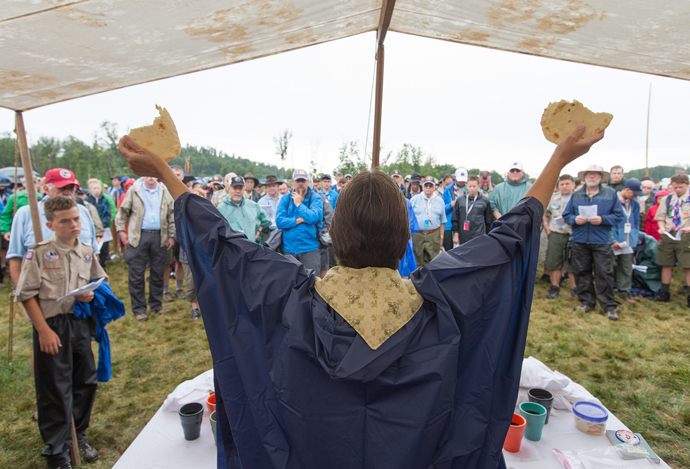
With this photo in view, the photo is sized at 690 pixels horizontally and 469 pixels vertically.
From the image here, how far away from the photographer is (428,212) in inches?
267

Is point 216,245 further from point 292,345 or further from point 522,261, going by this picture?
point 522,261

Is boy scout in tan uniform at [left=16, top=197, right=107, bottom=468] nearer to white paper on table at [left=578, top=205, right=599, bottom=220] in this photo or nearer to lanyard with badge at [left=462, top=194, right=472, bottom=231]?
lanyard with badge at [left=462, top=194, right=472, bottom=231]

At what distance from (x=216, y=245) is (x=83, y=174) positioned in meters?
46.5

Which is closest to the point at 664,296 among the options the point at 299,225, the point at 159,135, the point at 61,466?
the point at 299,225

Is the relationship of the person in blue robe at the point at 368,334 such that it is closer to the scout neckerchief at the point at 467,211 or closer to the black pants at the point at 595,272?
the black pants at the point at 595,272

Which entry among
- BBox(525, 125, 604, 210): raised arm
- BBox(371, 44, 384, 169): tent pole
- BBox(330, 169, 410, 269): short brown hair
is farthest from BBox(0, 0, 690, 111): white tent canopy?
BBox(330, 169, 410, 269): short brown hair

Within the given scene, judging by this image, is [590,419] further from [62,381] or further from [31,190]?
[31,190]

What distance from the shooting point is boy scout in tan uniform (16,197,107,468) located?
2.25m

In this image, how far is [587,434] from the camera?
1.97m

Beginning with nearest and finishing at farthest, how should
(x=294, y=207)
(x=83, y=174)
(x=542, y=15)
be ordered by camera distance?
(x=542, y=15) < (x=294, y=207) < (x=83, y=174)

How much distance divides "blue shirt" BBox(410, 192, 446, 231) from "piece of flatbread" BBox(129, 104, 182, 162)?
5611mm

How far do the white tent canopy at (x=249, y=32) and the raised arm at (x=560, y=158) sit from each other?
1.33 metres

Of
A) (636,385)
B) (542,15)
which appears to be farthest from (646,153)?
(542,15)

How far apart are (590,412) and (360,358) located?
1703 millimetres
